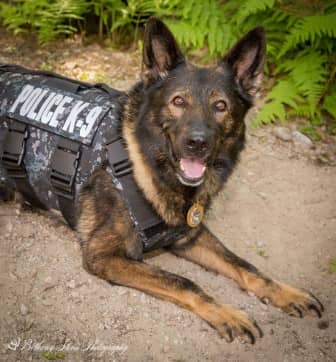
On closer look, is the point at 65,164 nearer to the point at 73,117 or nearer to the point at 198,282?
the point at 73,117

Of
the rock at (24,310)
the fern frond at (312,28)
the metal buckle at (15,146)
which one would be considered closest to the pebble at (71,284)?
the rock at (24,310)

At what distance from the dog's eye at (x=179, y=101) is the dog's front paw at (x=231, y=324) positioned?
4.64ft

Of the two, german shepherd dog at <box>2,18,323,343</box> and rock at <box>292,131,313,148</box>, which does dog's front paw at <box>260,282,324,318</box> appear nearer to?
german shepherd dog at <box>2,18,323,343</box>

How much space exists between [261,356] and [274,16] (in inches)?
147

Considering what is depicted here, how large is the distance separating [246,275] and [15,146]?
2.03m

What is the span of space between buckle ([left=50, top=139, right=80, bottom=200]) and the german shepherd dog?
0.54 ft

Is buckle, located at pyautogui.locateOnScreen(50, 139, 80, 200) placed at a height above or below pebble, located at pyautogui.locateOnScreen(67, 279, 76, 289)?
above

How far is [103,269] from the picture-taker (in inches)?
130

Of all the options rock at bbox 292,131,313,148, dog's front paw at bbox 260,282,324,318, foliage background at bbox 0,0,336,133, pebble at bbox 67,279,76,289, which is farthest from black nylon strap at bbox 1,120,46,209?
rock at bbox 292,131,313,148

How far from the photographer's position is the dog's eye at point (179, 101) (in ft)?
10.3

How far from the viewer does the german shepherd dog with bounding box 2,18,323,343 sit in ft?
10.3

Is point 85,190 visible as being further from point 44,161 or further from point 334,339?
point 334,339

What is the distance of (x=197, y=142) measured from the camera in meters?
2.99

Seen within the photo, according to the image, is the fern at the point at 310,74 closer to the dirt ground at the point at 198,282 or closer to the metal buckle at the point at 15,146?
the dirt ground at the point at 198,282
